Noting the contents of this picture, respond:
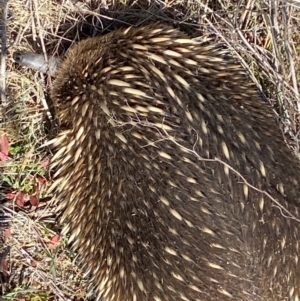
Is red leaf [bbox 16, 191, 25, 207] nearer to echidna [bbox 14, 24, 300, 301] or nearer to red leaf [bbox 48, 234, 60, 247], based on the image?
red leaf [bbox 48, 234, 60, 247]

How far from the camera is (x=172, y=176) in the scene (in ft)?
8.02

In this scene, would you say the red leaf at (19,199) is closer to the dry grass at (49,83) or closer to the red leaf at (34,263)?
the dry grass at (49,83)

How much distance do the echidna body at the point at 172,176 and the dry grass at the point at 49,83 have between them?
0.34 m

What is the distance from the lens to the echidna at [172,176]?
94.7 inches

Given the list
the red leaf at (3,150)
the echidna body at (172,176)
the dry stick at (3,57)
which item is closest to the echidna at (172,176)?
the echidna body at (172,176)

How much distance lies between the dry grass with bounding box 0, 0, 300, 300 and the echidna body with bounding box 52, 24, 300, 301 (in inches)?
13.3

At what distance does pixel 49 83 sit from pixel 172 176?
34.3 inches

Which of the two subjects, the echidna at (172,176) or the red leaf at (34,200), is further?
the red leaf at (34,200)

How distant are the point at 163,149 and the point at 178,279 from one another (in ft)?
1.50

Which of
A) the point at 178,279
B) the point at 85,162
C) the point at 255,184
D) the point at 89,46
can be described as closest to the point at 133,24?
the point at 89,46

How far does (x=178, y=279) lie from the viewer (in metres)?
2.42

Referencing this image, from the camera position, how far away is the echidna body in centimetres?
240

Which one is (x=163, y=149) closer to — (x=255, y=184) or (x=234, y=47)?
(x=255, y=184)

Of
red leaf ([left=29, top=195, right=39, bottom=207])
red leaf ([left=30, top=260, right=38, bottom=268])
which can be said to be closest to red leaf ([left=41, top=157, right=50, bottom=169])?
red leaf ([left=29, top=195, right=39, bottom=207])
